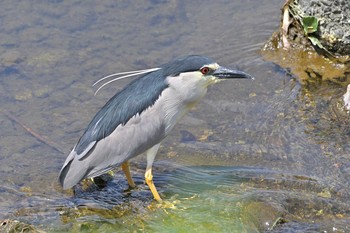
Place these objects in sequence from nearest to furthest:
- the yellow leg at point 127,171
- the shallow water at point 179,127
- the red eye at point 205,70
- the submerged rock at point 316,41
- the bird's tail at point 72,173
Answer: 1. the shallow water at point 179,127
2. the bird's tail at point 72,173
3. the red eye at point 205,70
4. the yellow leg at point 127,171
5. the submerged rock at point 316,41

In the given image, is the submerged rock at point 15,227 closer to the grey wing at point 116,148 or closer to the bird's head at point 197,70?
the grey wing at point 116,148

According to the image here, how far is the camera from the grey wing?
5.50 metres

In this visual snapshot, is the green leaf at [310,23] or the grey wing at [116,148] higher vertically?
the green leaf at [310,23]

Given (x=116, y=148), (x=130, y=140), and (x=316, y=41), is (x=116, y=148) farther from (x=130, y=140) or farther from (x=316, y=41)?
(x=316, y=41)

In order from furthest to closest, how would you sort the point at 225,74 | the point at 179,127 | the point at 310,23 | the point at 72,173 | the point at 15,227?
the point at 310,23 < the point at 179,127 < the point at 225,74 < the point at 72,173 < the point at 15,227

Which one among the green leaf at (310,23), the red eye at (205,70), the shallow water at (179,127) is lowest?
the shallow water at (179,127)

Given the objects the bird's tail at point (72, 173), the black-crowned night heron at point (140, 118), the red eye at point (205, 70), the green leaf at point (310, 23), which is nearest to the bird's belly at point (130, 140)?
the black-crowned night heron at point (140, 118)

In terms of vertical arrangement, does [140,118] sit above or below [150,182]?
above

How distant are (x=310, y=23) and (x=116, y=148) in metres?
3.01

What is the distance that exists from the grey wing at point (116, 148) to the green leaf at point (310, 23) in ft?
8.44

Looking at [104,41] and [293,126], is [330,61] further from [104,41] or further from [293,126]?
[104,41]

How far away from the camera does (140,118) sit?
5672 mm

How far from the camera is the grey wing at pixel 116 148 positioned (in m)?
5.50

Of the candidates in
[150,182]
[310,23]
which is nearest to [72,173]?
[150,182]
